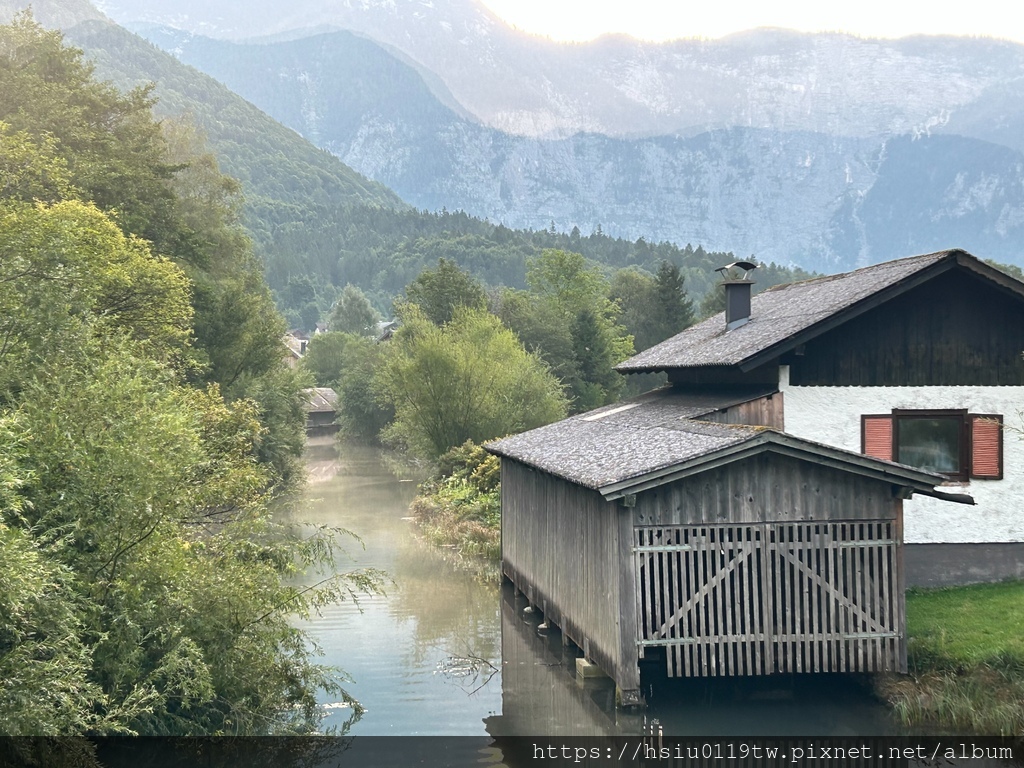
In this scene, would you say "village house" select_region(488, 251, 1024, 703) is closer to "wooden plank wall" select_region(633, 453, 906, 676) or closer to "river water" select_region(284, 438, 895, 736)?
"wooden plank wall" select_region(633, 453, 906, 676)

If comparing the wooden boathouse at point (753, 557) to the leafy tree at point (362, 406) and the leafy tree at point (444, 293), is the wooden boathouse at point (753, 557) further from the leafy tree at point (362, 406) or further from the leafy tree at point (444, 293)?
the leafy tree at point (362, 406)

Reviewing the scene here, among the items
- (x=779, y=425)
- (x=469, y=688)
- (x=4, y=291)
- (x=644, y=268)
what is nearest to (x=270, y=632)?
(x=469, y=688)

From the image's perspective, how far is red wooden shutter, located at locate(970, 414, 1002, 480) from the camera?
20.2m

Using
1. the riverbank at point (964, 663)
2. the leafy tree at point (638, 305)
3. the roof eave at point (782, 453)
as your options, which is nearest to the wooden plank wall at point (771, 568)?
the roof eave at point (782, 453)

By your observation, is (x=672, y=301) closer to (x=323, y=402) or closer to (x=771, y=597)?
(x=323, y=402)

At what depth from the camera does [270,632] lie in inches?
605

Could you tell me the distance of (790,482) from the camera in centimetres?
1608

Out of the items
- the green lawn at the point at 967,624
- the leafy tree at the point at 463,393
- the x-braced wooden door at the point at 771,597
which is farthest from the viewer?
the leafy tree at the point at 463,393

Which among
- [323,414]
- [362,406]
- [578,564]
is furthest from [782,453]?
[323,414]

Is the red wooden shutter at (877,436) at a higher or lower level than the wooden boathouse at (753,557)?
higher

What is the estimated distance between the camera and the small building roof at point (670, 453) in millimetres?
15305

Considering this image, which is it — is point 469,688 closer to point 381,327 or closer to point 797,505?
point 797,505

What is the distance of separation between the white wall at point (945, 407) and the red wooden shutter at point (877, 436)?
11 centimetres

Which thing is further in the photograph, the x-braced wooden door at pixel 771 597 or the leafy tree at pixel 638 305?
the leafy tree at pixel 638 305
